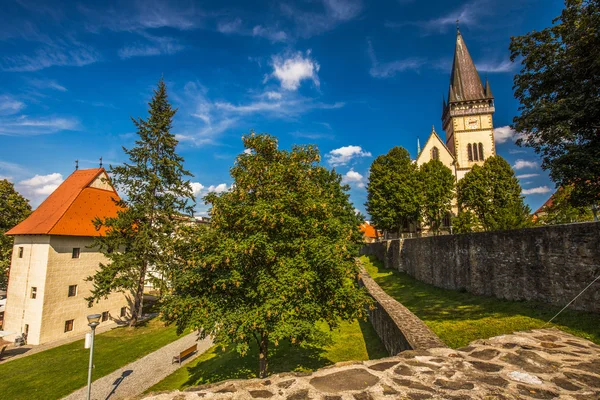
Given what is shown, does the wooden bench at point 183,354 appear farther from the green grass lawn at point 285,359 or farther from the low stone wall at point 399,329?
the low stone wall at point 399,329

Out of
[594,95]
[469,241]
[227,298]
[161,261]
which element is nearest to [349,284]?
[227,298]

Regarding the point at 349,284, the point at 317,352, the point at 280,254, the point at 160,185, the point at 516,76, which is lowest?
the point at 317,352

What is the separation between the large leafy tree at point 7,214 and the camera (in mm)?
28422

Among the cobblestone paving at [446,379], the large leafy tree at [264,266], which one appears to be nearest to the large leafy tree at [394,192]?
the large leafy tree at [264,266]

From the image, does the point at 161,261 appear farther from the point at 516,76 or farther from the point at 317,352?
Result: the point at 516,76

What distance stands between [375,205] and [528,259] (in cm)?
2693

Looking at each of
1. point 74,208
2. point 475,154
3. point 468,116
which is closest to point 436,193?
point 475,154

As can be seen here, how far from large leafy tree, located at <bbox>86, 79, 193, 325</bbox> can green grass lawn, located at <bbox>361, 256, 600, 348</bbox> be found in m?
17.0

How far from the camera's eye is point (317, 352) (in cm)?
1272

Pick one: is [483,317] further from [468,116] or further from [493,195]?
[468,116]

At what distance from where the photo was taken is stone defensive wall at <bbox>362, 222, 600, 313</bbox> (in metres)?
9.08

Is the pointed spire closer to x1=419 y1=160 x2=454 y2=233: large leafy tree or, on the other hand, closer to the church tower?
the church tower

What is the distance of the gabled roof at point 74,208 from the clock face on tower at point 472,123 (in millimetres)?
49172

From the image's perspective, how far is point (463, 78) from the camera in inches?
1957
